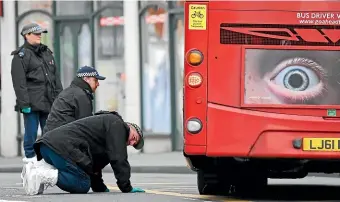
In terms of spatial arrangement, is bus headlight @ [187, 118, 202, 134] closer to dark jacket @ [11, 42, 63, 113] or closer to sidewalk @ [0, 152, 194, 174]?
dark jacket @ [11, 42, 63, 113]

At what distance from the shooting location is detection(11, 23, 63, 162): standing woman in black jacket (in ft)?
50.1

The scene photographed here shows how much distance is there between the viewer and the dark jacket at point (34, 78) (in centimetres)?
1526

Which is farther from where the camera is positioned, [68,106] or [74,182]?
[68,106]

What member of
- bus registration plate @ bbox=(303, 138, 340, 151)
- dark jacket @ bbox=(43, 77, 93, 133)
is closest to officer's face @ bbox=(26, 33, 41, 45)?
dark jacket @ bbox=(43, 77, 93, 133)

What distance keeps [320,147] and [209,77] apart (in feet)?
4.04

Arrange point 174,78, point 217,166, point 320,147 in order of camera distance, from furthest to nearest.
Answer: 1. point 174,78
2. point 217,166
3. point 320,147

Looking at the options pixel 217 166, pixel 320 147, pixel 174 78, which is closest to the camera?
pixel 320 147

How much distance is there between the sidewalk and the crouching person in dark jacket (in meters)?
6.87

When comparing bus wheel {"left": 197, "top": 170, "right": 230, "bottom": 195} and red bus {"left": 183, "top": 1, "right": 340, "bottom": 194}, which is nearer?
red bus {"left": 183, "top": 1, "right": 340, "bottom": 194}

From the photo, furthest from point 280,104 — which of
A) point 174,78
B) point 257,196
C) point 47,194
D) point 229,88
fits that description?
point 174,78

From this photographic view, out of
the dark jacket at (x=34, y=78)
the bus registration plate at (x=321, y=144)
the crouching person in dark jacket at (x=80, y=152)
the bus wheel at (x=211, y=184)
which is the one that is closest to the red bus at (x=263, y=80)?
the bus registration plate at (x=321, y=144)

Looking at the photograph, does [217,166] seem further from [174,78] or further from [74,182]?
[174,78]

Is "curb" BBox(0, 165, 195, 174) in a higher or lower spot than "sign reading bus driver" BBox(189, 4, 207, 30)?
lower

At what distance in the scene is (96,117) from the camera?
11.8 metres
